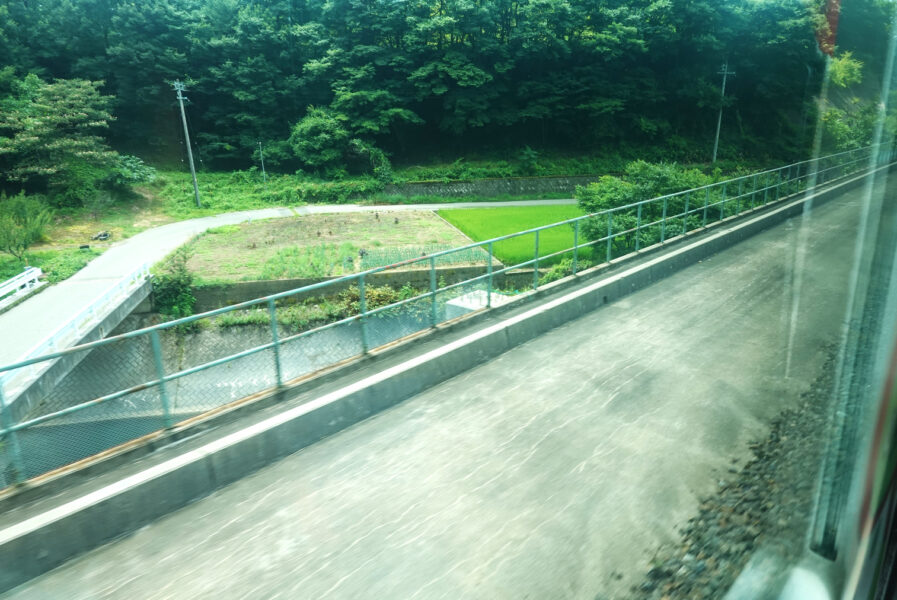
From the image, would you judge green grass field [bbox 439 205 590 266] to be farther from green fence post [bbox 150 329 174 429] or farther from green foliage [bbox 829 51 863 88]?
green foliage [bbox 829 51 863 88]

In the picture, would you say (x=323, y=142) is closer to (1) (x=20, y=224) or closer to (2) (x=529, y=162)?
(2) (x=529, y=162)

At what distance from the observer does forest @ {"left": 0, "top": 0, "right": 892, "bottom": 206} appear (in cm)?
4334

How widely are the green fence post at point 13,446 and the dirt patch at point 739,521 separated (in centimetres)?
485

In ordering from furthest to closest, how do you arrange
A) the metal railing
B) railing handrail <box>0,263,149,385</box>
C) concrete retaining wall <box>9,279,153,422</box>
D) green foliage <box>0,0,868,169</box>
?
green foliage <box>0,0,868,169</box> → railing handrail <box>0,263,149,385</box> → concrete retaining wall <box>9,279,153,422</box> → the metal railing

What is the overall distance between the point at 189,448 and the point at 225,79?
4996 centimetres

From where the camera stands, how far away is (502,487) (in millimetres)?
5066

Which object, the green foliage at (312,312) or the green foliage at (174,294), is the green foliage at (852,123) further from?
the green foliage at (174,294)

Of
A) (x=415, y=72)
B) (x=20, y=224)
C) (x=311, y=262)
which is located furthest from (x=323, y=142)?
(x=311, y=262)

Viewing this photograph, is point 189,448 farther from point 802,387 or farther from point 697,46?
point 697,46

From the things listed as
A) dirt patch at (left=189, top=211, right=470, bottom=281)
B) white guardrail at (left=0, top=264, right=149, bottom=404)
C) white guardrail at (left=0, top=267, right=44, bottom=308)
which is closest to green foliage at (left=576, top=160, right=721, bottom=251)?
dirt patch at (left=189, top=211, right=470, bottom=281)

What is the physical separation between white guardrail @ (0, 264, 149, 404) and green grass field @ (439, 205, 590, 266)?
12.5m

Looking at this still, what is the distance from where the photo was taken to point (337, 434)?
5.96m

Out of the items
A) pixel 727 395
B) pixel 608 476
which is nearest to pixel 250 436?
pixel 608 476

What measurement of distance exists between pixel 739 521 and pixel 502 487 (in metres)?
1.90
